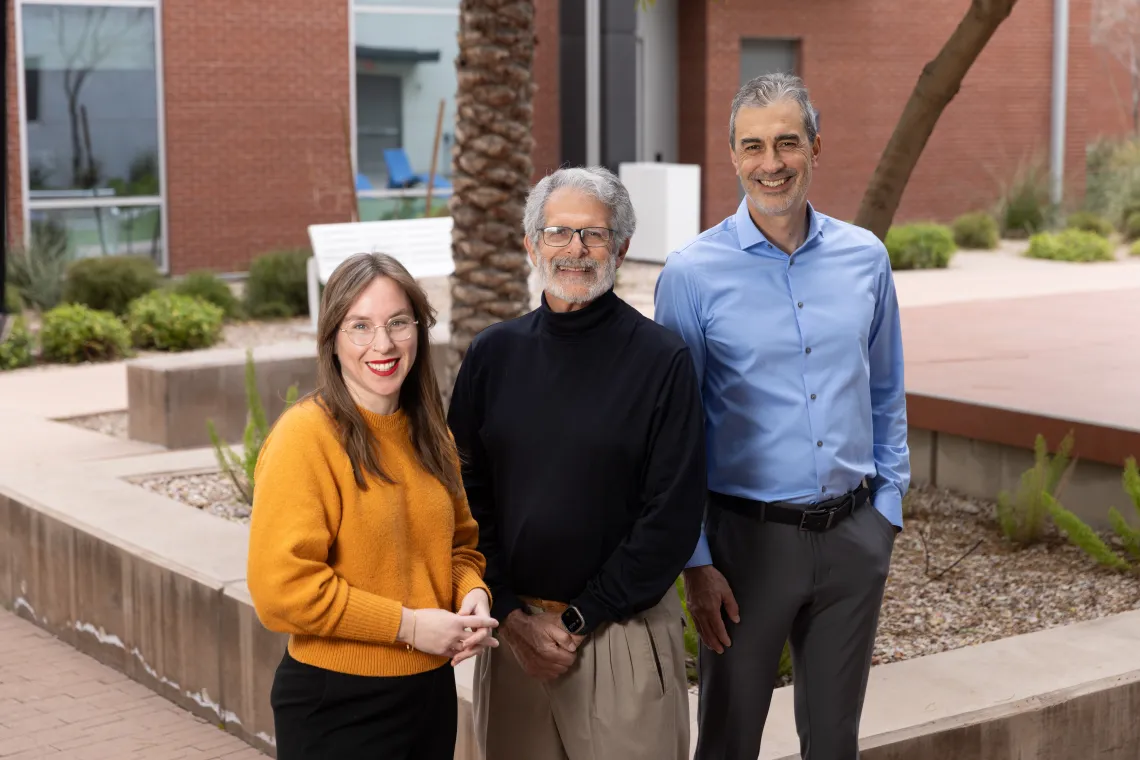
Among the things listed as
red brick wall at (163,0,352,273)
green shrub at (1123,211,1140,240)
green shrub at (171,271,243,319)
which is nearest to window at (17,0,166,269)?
red brick wall at (163,0,352,273)

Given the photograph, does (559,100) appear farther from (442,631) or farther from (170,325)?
(442,631)

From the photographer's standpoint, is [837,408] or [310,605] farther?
[837,408]

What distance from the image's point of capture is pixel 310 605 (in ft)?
8.45

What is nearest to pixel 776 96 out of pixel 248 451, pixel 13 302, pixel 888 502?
pixel 888 502

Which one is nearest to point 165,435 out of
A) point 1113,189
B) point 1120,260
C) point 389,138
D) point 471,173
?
point 471,173

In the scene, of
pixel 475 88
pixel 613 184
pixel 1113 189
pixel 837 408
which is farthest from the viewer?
pixel 1113 189

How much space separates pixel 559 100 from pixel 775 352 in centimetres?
1808

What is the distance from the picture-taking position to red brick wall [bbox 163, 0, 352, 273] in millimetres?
17547

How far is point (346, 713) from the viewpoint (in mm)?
2697

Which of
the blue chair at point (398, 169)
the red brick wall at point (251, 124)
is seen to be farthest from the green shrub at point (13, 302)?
the blue chair at point (398, 169)

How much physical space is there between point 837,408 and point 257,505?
121 cm

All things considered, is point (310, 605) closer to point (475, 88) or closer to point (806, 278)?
point (806, 278)

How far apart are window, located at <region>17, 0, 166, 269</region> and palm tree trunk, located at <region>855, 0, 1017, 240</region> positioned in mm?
12357

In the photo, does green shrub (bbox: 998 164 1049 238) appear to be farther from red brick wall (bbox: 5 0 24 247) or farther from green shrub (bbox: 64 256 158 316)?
red brick wall (bbox: 5 0 24 247)
